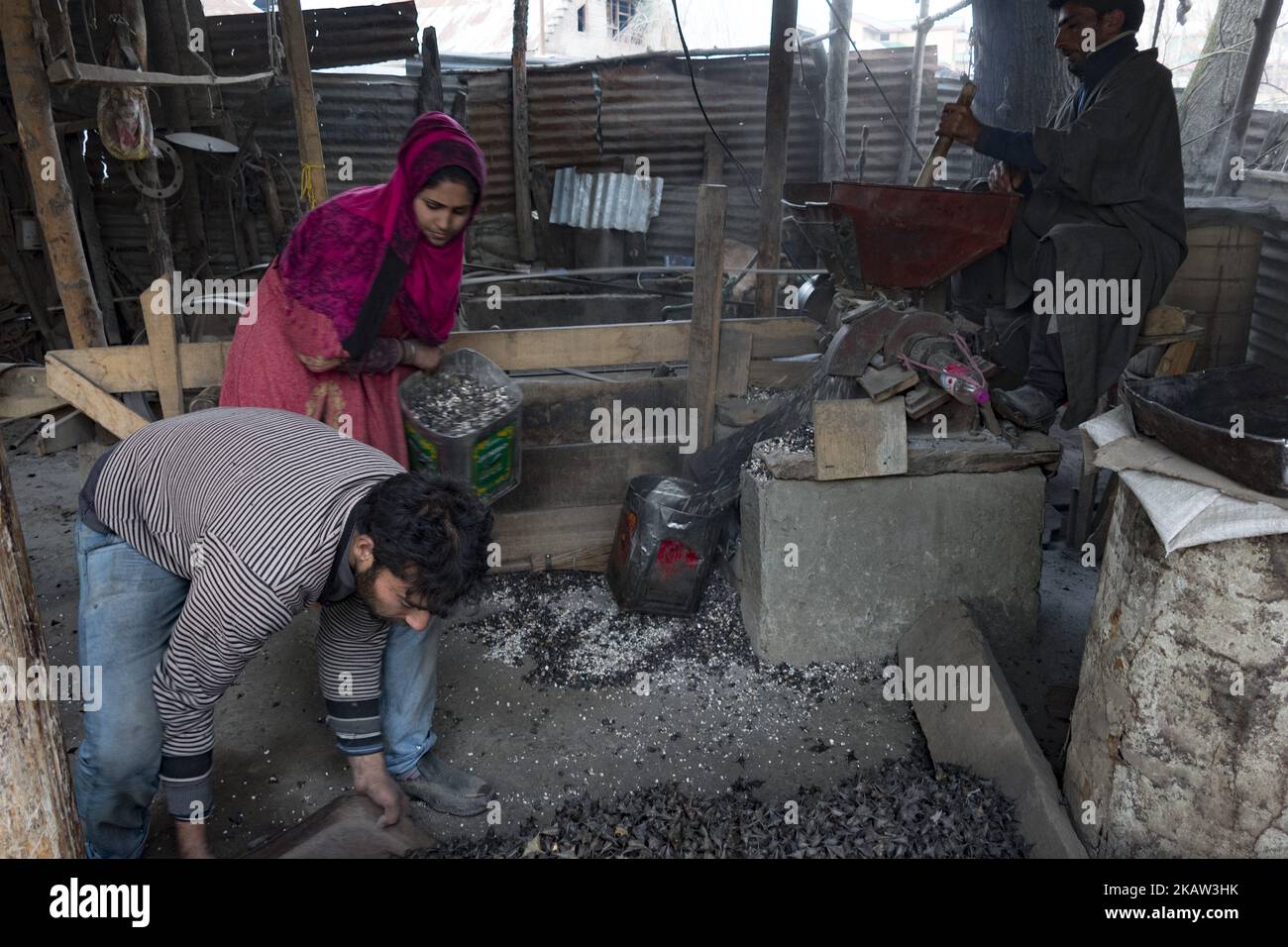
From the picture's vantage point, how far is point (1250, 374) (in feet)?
7.98

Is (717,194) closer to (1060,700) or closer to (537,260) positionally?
(1060,700)

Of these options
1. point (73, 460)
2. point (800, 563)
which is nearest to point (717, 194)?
point (800, 563)

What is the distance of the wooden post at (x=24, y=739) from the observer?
157 centimetres

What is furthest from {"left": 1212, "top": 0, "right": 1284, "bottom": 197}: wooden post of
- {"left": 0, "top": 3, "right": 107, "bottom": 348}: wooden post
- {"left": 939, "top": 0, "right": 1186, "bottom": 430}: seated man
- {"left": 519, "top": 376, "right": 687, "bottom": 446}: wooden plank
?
{"left": 0, "top": 3, "right": 107, "bottom": 348}: wooden post

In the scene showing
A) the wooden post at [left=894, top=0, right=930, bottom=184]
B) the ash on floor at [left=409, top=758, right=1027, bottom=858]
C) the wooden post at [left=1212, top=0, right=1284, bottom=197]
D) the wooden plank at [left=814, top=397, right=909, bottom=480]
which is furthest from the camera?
the wooden post at [left=894, top=0, right=930, bottom=184]

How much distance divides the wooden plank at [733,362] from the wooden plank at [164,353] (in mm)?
2137

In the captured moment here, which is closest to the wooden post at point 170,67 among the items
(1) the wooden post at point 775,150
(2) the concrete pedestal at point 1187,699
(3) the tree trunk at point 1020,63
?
(1) the wooden post at point 775,150

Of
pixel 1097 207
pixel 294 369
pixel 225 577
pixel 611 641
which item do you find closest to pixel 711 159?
pixel 1097 207

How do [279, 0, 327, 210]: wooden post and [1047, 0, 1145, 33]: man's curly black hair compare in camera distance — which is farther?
[279, 0, 327, 210]: wooden post

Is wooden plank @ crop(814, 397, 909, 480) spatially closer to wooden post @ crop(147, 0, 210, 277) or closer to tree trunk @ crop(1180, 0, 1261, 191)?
wooden post @ crop(147, 0, 210, 277)

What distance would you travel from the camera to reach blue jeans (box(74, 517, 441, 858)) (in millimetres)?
2266

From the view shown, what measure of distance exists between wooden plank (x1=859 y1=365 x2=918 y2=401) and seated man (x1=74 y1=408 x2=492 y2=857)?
177cm

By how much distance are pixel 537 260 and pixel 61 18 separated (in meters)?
5.05

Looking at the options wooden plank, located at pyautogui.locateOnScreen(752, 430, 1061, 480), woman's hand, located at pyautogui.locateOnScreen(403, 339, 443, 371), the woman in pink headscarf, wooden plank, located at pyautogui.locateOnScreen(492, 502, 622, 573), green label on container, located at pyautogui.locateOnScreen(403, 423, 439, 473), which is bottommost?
wooden plank, located at pyautogui.locateOnScreen(492, 502, 622, 573)
